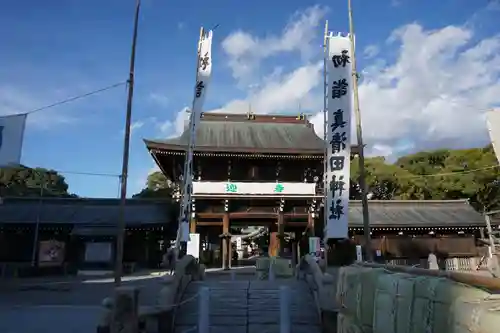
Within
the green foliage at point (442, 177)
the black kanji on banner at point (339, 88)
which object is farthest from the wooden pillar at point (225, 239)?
the green foliage at point (442, 177)

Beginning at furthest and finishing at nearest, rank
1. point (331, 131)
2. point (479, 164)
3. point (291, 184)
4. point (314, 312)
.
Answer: point (479, 164)
point (291, 184)
point (331, 131)
point (314, 312)

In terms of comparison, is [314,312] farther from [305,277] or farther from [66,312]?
[66,312]

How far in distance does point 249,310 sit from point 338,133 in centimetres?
758

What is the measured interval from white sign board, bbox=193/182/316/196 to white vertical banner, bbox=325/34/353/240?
970 centimetres

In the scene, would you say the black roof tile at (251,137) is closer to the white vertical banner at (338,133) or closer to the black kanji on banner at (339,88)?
the white vertical banner at (338,133)

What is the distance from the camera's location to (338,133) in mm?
15438

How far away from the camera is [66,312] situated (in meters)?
13.3

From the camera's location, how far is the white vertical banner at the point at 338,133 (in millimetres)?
15195

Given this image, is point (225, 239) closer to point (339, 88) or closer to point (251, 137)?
point (251, 137)

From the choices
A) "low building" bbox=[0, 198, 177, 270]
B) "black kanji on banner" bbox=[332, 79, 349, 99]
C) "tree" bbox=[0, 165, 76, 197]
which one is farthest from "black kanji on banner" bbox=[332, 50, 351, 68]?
"tree" bbox=[0, 165, 76, 197]

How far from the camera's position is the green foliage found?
133 ft

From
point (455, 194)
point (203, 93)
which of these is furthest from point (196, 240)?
point (455, 194)

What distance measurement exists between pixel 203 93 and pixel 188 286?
7.22 m

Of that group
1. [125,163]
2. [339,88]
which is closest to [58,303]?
[125,163]
